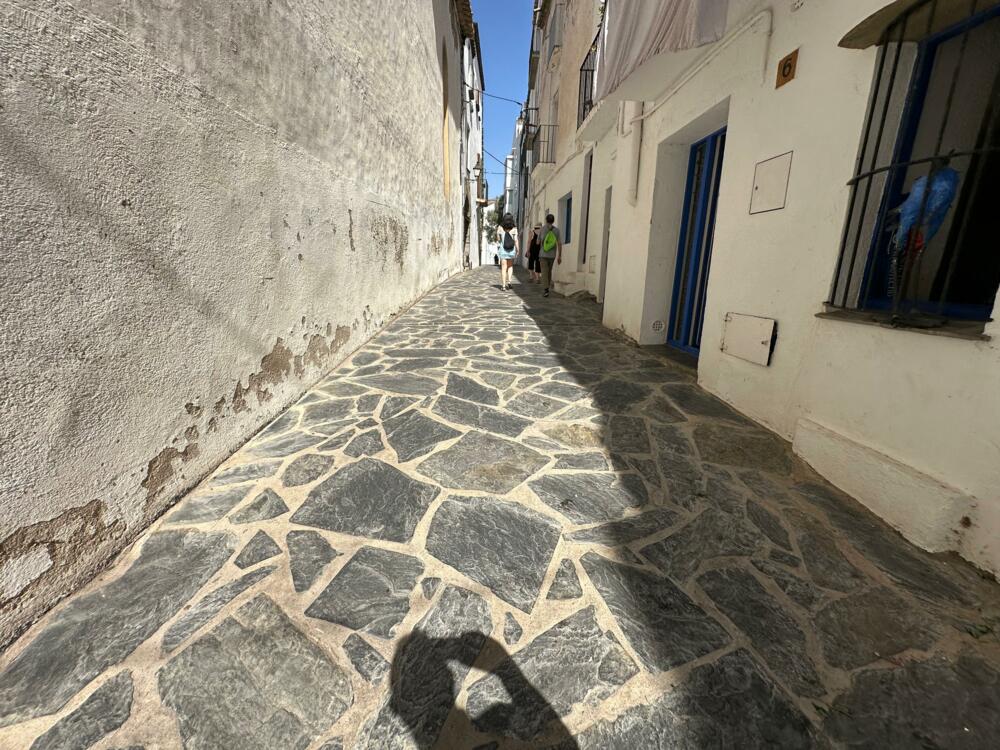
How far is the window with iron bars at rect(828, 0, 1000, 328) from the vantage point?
2053 mm

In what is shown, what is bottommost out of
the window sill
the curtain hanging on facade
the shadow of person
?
the shadow of person

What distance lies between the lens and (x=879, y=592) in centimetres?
176

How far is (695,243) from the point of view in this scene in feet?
16.3

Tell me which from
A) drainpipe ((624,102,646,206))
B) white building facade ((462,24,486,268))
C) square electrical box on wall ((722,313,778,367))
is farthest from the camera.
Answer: white building facade ((462,24,486,268))

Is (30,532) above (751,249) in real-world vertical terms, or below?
below

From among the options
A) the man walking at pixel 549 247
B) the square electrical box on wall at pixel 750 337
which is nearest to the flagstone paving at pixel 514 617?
the square electrical box on wall at pixel 750 337

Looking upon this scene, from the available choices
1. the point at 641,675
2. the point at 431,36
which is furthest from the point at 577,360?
the point at 431,36

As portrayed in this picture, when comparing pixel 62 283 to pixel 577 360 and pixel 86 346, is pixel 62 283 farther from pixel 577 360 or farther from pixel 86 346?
pixel 577 360

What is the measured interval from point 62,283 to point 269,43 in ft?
8.57

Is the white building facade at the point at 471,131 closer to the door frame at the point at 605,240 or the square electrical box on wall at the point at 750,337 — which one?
the door frame at the point at 605,240

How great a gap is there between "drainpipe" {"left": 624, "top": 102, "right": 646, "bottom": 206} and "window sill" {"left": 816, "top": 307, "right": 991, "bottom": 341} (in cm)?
364

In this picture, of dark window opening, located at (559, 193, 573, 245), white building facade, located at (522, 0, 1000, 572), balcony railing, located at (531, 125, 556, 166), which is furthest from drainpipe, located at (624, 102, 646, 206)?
balcony railing, located at (531, 125, 556, 166)

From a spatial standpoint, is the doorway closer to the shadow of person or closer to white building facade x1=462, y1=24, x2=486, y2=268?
the shadow of person

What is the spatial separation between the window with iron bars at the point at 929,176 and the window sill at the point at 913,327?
0.03 meters
